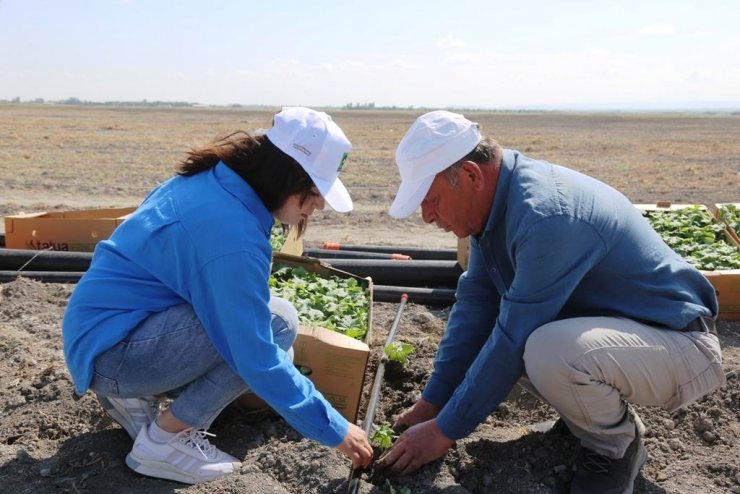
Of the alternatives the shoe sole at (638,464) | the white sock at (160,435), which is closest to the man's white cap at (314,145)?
the white sock at (160,435)

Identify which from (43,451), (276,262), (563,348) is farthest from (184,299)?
(276,262)

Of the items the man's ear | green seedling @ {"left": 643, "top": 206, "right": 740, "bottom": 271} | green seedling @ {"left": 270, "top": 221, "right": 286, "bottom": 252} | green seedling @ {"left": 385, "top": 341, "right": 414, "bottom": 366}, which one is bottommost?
green seedling @ {"left": 385, "top": 341, "right": 414, "bottom": 366}

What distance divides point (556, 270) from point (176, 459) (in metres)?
1.64

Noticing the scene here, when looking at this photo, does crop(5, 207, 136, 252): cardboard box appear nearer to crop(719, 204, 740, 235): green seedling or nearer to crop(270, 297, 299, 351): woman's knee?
crop(270, 297, 299, 351): woman's knee

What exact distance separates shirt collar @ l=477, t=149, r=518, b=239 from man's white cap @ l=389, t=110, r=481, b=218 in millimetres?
142

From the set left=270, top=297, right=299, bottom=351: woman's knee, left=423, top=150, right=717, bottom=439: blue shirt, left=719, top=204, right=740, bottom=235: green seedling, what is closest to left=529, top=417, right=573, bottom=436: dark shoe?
left=423, top=150, right=717, bottom=439: blue shirt

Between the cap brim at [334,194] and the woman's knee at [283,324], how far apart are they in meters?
0.57

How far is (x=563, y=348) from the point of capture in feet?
7.93

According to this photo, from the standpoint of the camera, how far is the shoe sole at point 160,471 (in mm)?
2672

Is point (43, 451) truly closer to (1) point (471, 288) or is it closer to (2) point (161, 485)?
(2) point (161, 485)

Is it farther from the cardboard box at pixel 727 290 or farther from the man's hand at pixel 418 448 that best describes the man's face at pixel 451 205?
the cardboard box at pixel 727 290

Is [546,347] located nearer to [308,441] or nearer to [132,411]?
[308,441]

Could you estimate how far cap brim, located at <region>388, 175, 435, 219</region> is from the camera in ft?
7.80

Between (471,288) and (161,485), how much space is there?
1504 mm
